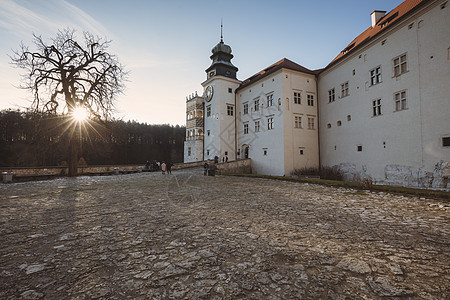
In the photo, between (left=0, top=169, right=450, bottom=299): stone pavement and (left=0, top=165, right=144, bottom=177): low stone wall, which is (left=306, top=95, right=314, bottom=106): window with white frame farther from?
(left=0, top=165, right=144, bottom=177): low stone wall

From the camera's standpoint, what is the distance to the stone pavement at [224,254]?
2320 mm

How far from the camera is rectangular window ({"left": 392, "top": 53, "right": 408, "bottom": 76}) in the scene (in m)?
16.1

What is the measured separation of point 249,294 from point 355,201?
665 centimetres

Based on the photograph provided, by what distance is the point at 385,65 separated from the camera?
58.0ft

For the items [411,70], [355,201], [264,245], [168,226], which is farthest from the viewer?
[411,70]

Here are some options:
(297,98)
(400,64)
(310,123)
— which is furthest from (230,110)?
(400,64)

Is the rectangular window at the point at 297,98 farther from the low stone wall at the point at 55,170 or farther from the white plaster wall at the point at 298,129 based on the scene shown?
the low stone wall at the point at 55,170

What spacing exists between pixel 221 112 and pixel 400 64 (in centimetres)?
2202

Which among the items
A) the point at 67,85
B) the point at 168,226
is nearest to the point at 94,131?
the point at 67,85

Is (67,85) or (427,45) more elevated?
(427,45)

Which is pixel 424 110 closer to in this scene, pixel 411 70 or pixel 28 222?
pixel 411 70

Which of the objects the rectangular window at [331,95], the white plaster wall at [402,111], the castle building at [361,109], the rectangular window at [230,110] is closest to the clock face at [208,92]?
the castle building at [361,109]

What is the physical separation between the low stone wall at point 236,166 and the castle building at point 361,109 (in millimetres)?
984

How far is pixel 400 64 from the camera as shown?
16.4 metres
